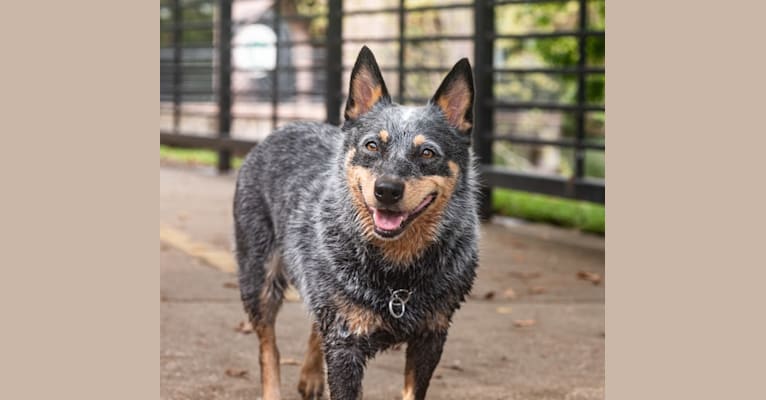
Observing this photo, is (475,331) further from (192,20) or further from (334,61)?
(192,20)

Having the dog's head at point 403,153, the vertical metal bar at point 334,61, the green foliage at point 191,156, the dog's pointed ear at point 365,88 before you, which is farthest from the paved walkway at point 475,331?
the green foliage at point 191,156

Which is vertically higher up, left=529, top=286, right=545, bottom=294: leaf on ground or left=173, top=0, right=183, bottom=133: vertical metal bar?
left=173, top=0, right=183, bottom=133: vertical metal bar

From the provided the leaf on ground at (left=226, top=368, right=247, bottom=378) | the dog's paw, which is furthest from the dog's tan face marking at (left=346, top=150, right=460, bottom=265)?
the leaf on ground at (left=226, top=368, right=247, bottom=378)

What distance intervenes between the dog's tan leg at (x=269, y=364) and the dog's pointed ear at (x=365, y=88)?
4.19 ft

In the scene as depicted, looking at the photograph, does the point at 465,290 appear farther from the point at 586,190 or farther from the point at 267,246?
the point at 586,190

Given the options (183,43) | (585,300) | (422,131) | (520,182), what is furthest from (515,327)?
(183,43)

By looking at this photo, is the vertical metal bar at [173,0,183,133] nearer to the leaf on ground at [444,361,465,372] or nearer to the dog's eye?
the leaf on ground at [444,361,465,372]

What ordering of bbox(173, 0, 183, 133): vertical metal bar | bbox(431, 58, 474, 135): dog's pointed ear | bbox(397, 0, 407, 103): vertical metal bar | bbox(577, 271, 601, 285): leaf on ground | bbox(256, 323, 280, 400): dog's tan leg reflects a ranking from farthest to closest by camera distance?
bbox(173, 0, 183, 133): vertical metal bar
bbox(397, 0, 407, 103): vertical metal bar
bbox(577, 271, 601, 285): leaf on ground
bbox(256, 323, 280, 400): dog's tan leg
bbox(431, 58, 474, 135): dog's pointed ear

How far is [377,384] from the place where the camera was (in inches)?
232

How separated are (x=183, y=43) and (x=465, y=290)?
15118 mm

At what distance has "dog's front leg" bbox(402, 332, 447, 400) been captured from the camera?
4.82 metres

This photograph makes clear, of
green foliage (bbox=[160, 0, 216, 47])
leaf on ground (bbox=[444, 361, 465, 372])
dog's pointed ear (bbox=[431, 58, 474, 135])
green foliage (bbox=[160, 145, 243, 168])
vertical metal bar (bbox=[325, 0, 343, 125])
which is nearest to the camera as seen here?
dog's pointed ear (bbox=[431, 58, 474, 135])

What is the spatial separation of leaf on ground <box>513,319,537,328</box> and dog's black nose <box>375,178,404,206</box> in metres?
3.15

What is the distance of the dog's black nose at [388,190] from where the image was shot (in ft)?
14.0
